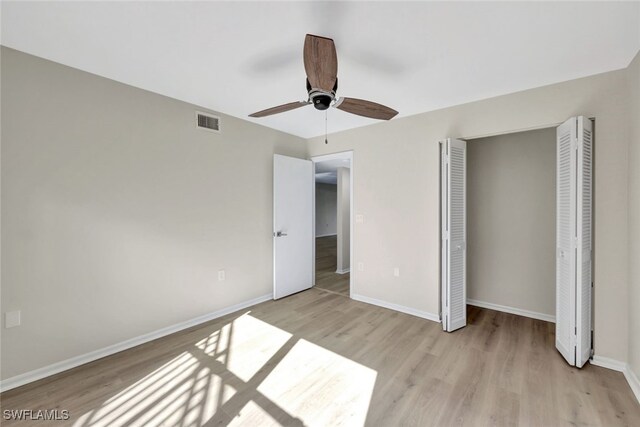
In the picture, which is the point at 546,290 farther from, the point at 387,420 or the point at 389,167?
the point at 387,420

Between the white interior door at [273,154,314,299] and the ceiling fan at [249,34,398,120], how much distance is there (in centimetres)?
174

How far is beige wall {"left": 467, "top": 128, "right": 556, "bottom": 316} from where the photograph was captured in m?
3.17

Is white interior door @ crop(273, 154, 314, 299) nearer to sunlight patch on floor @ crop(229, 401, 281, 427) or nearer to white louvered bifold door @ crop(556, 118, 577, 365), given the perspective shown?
sunlight patch on floor @ crop(229, 401, 281, 427)

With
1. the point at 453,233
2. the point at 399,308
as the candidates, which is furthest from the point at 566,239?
the point at 399,308

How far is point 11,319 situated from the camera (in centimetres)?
194

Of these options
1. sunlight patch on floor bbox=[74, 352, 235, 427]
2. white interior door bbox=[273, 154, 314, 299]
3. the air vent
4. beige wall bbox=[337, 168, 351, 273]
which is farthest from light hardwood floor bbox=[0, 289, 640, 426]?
beige wall bbox=[337, 168, 351, 273]

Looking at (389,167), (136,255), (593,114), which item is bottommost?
(136,255)

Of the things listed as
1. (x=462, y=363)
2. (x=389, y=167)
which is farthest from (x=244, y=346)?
(x=389, y=167)

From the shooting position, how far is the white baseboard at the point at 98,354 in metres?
1.96

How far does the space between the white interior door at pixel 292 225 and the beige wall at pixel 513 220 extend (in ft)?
7.87

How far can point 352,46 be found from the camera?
1.91 metres

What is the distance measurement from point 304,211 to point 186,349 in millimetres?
2420


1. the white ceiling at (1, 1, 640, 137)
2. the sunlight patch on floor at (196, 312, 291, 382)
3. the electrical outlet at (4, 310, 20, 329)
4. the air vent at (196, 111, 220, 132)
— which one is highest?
the white ceiling at (1, 1, 640, 137)

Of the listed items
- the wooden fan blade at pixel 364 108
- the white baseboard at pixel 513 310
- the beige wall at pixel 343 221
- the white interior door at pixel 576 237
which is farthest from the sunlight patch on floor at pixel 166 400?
the beige wall at pixel 343 221
